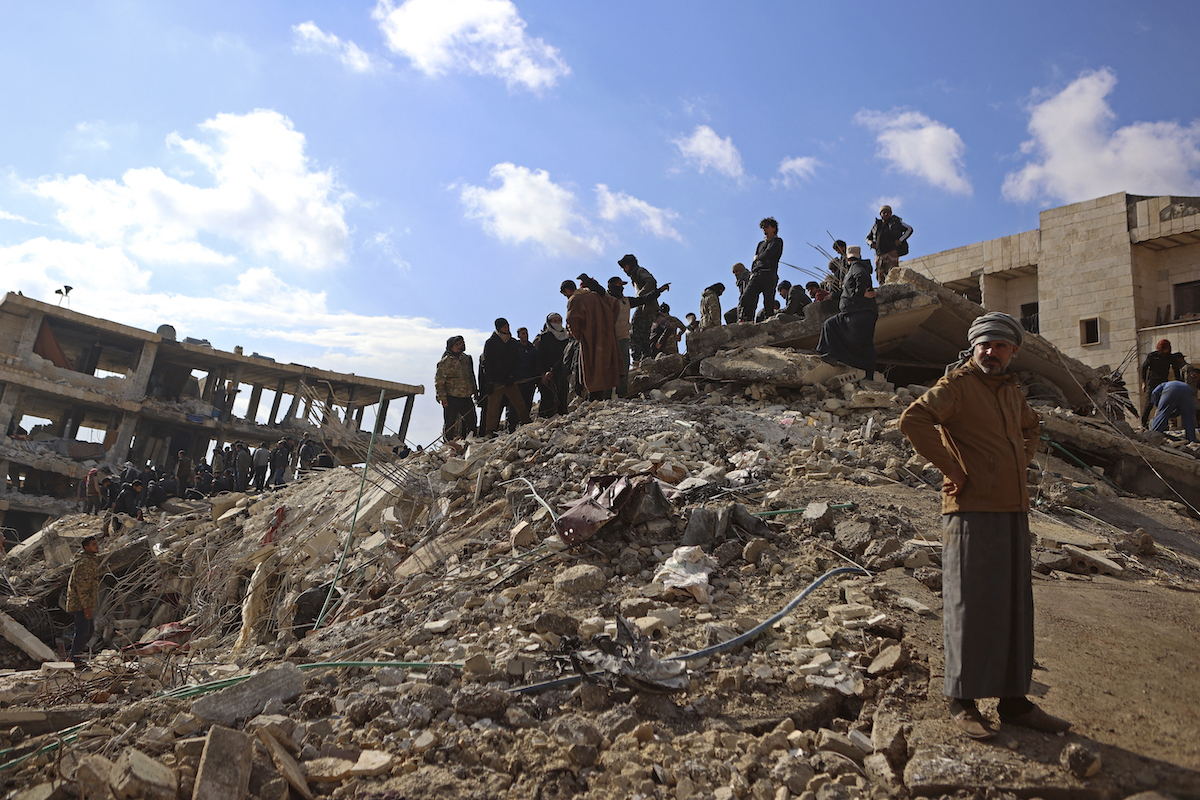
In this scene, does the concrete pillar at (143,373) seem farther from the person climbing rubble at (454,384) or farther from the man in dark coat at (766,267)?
the man in dark coat at (766,267)

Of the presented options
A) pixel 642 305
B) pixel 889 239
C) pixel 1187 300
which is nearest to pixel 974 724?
pixel 642 305

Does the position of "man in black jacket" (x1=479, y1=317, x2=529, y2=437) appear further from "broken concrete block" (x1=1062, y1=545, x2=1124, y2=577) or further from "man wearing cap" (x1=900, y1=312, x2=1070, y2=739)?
"man wearing cap" (x1=900, y1=312, x2=1070, y2=739)

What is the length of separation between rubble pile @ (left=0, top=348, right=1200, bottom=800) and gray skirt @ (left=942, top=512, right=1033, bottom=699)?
0.66 feet

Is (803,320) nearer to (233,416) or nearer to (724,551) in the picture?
(724,551)

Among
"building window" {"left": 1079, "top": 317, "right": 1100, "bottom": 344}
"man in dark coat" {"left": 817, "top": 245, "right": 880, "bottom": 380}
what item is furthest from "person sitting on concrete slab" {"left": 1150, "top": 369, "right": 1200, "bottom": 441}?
"building window" {"left": 1079, "top": 317, "right": 1100, "bottom": 344}

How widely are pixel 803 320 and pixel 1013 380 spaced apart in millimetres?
5525

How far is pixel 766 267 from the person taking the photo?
324 inches

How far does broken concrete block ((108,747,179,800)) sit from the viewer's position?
209 centimetres

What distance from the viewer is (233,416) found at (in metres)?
21.3

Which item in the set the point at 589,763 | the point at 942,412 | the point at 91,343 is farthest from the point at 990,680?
the point at 91,343

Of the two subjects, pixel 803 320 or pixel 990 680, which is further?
pixel 803 320

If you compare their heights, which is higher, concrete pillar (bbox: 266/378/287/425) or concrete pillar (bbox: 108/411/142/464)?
concrete pillar (bbox: 266/378/287/425)

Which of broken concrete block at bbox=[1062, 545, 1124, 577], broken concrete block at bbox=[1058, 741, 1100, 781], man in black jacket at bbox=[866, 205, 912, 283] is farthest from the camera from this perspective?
man in black jacket at bbox=[866, 205, 912, 283]

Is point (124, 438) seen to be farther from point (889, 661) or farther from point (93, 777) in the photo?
point (889, 661)
